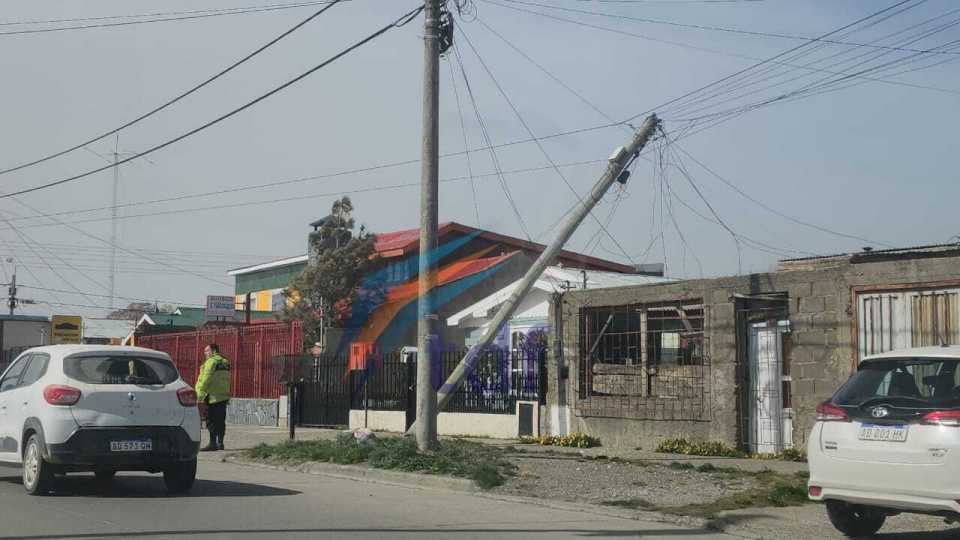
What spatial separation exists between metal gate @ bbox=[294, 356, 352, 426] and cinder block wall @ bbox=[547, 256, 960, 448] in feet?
22.1

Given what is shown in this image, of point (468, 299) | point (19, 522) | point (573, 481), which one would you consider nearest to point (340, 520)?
point (19, 522)

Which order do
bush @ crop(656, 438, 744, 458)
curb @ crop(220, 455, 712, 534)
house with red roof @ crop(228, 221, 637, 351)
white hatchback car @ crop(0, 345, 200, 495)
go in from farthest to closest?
house with red roof @ crop(228, 221, 637, 351)
bush @ crop(656, 438, 744, 458)
white hatchback car @ crop(0, 345, 200, 495)
curb @ crop(220, 455, 712, 534)

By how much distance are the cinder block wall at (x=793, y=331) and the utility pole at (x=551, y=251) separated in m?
1.07

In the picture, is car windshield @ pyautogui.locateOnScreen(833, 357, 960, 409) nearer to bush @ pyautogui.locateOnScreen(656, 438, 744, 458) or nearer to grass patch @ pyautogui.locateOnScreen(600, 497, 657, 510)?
grass patch @ pyautogui.locateOnScreen(600, 497, 657, 510)

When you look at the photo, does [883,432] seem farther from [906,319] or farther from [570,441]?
[570,441]

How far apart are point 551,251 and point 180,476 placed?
31.4ft

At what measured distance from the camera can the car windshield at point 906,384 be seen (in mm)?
8812

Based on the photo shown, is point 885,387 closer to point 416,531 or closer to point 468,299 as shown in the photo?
point 416,531

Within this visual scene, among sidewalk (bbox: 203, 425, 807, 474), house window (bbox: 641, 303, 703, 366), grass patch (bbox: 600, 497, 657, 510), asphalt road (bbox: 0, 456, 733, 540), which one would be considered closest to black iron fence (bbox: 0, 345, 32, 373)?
sidewalk (bbox: 203, 425, 807, 474)

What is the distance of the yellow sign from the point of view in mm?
36062

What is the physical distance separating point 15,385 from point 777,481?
8746 millimetres

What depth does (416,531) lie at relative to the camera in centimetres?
993

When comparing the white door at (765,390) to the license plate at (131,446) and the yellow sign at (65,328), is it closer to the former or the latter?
the license plate at (131,446)

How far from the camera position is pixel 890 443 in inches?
348
